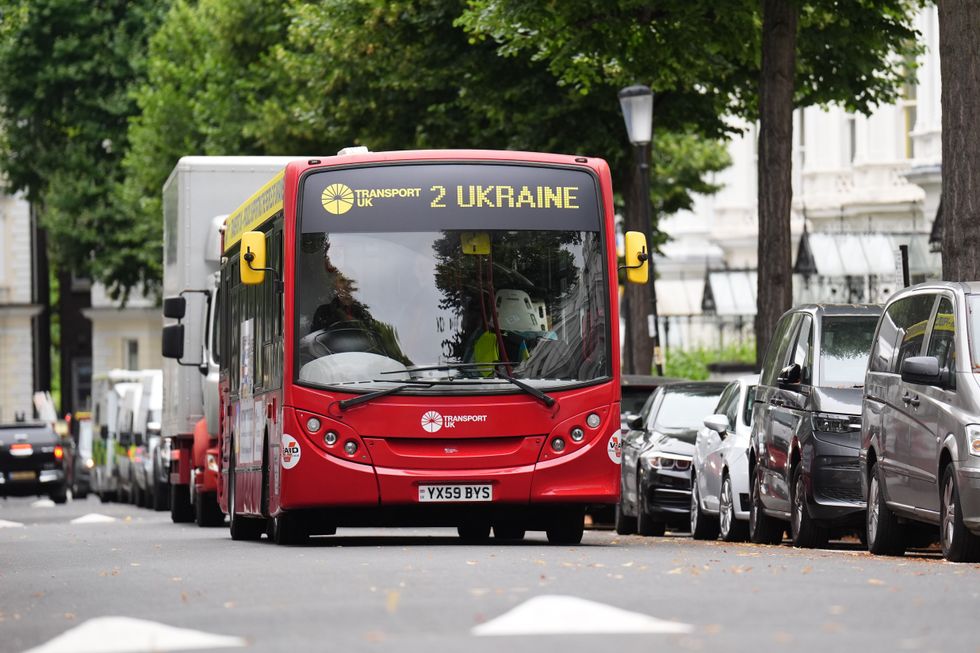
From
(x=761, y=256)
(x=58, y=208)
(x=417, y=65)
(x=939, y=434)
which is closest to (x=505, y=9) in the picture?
(x=761, y=256)

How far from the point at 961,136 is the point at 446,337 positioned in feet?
16.0

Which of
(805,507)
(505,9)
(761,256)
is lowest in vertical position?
(805,507)

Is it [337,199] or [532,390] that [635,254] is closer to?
[532,390]

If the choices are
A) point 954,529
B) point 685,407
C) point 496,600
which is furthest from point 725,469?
point 496,600

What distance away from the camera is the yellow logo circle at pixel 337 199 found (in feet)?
58.1

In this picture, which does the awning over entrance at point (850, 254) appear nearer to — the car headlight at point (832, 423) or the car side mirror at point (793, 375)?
the car side mirror at point (793, 375)

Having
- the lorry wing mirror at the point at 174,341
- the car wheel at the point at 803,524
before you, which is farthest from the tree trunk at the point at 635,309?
the car wheel at the point at 803,524

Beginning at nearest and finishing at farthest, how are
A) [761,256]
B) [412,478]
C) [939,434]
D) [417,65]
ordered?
[939,434]
[412,478]
[761,256]
[417,65]

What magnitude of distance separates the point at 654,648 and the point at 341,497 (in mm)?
8770

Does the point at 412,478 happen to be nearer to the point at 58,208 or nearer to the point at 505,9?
the point at 505,9

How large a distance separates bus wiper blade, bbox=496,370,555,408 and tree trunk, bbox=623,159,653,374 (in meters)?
17.2

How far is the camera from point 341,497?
17.3m

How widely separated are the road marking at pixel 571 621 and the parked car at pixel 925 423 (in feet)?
15.9

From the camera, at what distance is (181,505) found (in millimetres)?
29719
